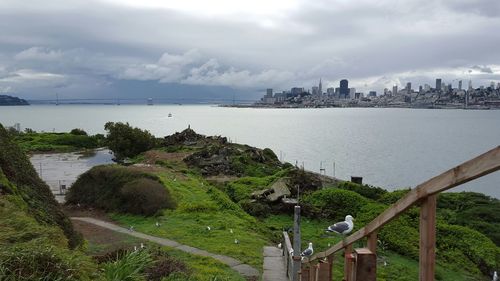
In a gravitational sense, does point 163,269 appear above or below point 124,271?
below

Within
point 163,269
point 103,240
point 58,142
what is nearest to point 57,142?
point 58,142

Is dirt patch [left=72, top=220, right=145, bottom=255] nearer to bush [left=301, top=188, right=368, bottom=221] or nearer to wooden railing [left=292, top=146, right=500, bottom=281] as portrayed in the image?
bush [left=301, top=188, right=368, bottom=221]

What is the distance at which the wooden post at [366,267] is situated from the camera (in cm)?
314

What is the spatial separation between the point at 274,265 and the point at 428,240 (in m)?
13.3

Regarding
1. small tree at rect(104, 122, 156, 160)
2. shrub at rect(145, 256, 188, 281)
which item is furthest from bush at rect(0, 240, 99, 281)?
small tree at rect(104, 122, 156, 160)

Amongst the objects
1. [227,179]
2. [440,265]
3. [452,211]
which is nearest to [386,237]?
[440,265]

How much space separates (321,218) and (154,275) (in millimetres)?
17243

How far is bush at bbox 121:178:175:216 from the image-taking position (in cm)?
2302

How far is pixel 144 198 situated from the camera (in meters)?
23.3

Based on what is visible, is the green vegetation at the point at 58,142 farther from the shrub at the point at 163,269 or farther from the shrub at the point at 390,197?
the shrub at the point at 163,269

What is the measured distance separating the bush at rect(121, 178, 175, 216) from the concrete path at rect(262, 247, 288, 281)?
25.0ft

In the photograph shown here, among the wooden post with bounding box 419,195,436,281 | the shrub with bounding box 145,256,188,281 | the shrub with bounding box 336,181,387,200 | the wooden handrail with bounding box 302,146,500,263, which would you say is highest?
the wooden handrail with bounding box 302,146,500,263

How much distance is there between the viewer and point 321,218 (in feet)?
87.1

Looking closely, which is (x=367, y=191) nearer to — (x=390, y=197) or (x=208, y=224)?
(x=390, y=197)
